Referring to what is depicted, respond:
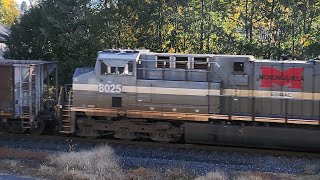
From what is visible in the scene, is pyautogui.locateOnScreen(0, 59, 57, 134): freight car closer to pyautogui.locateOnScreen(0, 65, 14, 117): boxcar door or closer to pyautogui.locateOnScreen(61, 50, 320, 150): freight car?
pyautogui.locateOnScreen(0, 65, 14, 117): boxcar door

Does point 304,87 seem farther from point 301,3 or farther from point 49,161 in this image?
point 301,3

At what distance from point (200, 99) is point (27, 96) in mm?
6762

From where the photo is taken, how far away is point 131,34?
2591cm

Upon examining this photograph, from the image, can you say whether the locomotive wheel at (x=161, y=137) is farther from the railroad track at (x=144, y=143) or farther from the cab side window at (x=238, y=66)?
the cab side window at (x=238, y=66)

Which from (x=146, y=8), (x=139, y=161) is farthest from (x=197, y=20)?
(x=139, y=161)

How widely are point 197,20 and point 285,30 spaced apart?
5459 millimetres

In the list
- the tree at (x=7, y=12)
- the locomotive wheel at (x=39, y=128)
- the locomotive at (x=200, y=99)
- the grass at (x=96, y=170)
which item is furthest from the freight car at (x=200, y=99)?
the tree at (x=7, y=12)

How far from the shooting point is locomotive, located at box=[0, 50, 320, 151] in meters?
13.1

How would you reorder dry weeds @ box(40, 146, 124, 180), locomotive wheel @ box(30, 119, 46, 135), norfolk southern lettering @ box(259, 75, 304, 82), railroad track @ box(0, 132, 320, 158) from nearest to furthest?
dry weeds @ box(40, 146, 124, 180) < railroad track @ box(0, 132, 320, 158) < norfolk southern lettering @ box(259, 75, 304, 82) < locomotive wheel @ box(30, 119, 46, 135)

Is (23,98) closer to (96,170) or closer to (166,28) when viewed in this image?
(96,170)

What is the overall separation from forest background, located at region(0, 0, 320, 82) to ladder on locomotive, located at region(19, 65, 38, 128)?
908 centimetres

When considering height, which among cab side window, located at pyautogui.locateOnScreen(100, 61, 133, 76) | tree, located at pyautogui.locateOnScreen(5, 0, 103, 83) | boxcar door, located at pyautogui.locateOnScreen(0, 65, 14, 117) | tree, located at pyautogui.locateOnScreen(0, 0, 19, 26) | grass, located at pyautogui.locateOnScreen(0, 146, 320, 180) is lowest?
grass, located at pyautogui.locateOnScreen(0, 146, 320, 180)

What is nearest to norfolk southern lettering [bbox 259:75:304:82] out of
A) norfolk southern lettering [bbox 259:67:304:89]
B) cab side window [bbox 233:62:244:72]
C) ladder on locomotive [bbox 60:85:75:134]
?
norfolk southern lettering [bbox 259:67:304:89]

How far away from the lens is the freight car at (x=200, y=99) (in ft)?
43.0
